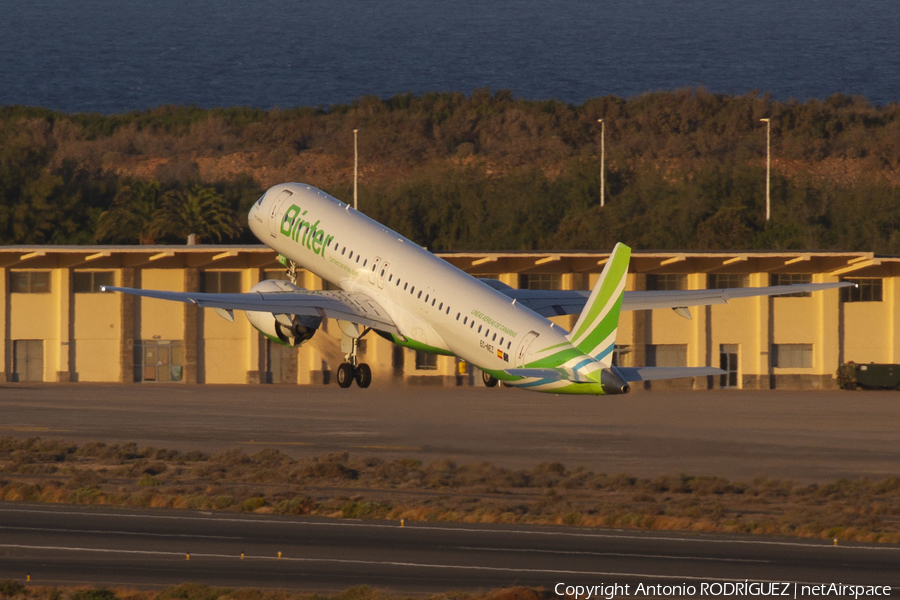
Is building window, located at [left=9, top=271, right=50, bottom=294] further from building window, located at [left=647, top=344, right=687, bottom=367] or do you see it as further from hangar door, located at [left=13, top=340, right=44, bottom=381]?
building window, located at [left=647, top=344, right=687, bottom=367]

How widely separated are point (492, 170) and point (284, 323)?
9581 cm

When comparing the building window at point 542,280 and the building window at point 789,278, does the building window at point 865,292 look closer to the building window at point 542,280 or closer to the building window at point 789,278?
the building window at point 789,278

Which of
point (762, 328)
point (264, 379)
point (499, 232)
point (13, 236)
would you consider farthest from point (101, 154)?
point (762, 328)

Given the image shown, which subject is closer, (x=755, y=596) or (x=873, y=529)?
(x=755, y=596)

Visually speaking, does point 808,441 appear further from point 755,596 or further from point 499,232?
point 499,232

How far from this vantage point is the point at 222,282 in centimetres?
8525

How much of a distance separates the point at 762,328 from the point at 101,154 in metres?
94.4

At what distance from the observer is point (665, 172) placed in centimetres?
14650

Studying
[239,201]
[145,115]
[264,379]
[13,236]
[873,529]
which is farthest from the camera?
[145,115]

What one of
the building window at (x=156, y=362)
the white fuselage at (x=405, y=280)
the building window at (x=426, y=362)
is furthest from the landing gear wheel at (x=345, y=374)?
the building window at (x=156, y=362)

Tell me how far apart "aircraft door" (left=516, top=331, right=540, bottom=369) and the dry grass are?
497 cm

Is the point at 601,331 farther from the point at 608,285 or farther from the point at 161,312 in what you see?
the point at 161,312

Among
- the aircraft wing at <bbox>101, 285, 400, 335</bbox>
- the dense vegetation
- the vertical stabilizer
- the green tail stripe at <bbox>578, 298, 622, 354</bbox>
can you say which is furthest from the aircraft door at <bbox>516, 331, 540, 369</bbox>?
the dense vegetation

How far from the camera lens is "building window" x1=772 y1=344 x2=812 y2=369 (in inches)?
3398
